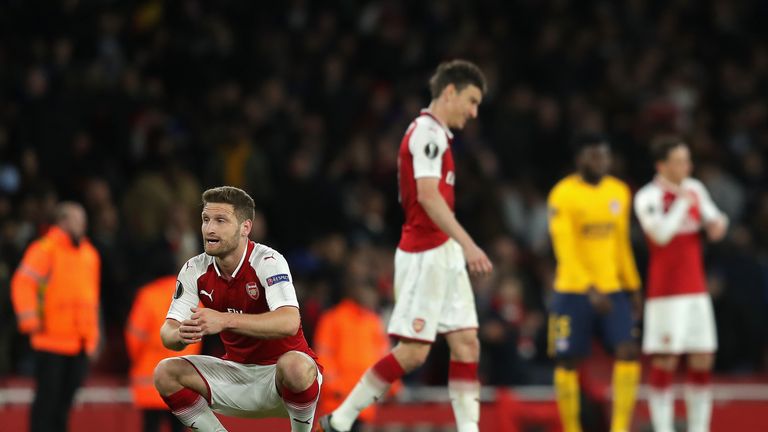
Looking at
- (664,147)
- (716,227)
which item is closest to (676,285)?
(716,227)

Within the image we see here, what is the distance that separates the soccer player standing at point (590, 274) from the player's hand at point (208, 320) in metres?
4.18

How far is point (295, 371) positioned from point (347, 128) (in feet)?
31.0

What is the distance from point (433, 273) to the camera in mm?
8016

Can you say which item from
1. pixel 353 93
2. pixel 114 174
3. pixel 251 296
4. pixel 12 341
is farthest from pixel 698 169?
pixel 251 296

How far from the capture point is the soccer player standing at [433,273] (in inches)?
312

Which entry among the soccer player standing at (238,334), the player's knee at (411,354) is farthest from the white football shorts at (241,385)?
the player's knee at (411,354)

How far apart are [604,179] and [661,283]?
970mm

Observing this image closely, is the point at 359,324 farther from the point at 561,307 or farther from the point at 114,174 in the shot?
the point at 114,174

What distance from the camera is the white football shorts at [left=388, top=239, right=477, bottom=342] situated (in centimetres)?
799

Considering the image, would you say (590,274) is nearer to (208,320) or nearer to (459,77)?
(459,77)

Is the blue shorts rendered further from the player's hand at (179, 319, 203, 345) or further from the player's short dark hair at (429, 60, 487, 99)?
the player's hand at (179, 319, 203, 345)

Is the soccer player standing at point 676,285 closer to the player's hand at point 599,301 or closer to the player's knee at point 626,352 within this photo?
the player's knee at point 626,352

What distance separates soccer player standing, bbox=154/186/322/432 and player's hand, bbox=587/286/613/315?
361cm

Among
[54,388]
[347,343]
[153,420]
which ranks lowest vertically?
[153,420]
